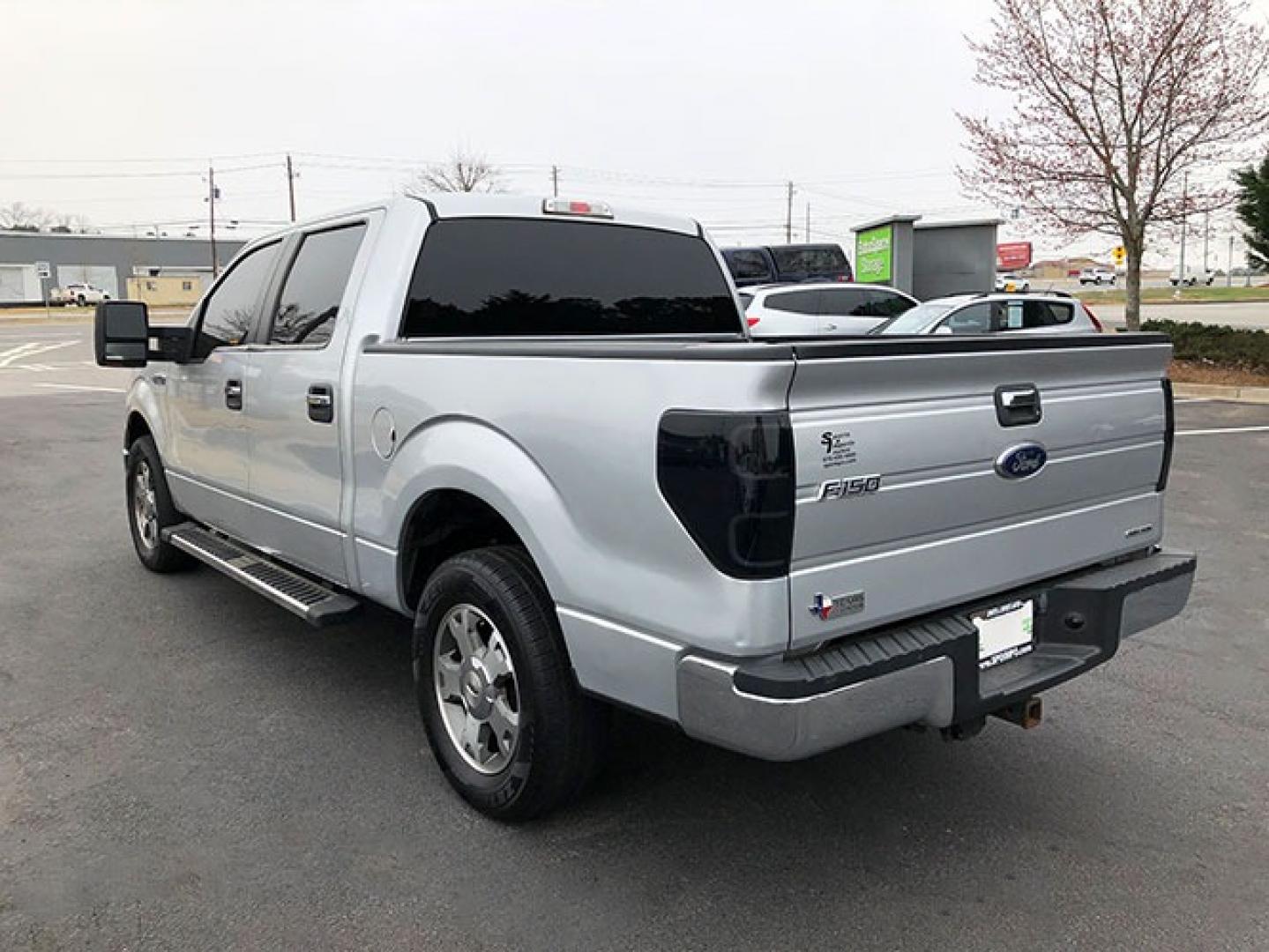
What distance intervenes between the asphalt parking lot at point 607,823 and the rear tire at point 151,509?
953 mm

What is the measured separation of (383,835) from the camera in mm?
3275

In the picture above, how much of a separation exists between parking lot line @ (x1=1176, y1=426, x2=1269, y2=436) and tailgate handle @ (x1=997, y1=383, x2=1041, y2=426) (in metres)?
9.97

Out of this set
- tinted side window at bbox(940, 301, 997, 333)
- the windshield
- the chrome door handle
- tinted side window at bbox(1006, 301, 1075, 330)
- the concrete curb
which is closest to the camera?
the chrome door handle

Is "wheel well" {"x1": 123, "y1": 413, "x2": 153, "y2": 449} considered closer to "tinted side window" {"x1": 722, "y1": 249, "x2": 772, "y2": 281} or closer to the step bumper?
the step bumper

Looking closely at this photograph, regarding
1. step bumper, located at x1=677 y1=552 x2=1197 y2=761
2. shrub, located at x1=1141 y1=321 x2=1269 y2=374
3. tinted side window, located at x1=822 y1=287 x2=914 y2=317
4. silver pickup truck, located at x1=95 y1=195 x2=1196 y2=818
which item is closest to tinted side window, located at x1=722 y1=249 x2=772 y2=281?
tinted side window, located at x1=822 y1=287 x2=914 y2=317

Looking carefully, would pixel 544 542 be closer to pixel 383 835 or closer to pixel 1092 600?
pixel 383 835

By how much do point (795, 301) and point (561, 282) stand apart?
39.0 ft

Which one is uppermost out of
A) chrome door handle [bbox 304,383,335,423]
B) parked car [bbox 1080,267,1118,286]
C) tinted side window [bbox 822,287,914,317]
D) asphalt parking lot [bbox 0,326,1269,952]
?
parked car [bbox 1080,267,1118,286]

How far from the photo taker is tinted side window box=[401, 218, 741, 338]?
399cm

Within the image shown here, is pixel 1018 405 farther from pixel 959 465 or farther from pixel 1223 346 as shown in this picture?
pixel 1223 346

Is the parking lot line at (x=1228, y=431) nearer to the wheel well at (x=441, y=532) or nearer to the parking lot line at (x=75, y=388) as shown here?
the wheel well at (x=441, y=532)

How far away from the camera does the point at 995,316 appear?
13867 mm

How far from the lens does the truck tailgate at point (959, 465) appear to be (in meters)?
2.53

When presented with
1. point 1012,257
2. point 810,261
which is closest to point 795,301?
point 810,261
